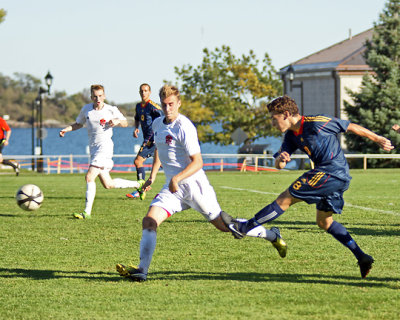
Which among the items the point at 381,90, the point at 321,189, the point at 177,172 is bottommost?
the point at 321,189

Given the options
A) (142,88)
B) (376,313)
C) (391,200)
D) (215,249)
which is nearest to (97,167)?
(142,88)

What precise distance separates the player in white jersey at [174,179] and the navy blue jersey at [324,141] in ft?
3.16

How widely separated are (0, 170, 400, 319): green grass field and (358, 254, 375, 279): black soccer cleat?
0.10 meters

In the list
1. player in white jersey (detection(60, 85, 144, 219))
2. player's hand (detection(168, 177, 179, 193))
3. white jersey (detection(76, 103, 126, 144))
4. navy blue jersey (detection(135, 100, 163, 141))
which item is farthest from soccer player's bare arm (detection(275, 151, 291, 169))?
navy blue jersey (detection(135, 100, 163, 141))

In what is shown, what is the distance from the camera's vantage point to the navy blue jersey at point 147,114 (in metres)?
15.6

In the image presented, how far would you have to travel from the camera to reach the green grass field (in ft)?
20.0

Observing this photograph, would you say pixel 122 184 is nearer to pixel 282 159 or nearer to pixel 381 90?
pixel 282 159

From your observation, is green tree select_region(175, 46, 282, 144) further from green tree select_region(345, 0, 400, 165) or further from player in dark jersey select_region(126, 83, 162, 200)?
player in dark jersey select_region(126, 83, 162, 200)

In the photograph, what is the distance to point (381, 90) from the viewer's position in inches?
1689

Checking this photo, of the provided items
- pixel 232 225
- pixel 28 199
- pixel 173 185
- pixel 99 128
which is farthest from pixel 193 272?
pixel 99 128

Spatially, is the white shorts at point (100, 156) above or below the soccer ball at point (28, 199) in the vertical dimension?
above

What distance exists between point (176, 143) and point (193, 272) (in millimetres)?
1381

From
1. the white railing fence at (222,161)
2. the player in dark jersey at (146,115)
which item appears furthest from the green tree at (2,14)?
the player in dark jersey at (146,115)

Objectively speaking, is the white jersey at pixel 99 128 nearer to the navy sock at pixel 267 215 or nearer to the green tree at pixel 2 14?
the navy sock at pixel 267 215
